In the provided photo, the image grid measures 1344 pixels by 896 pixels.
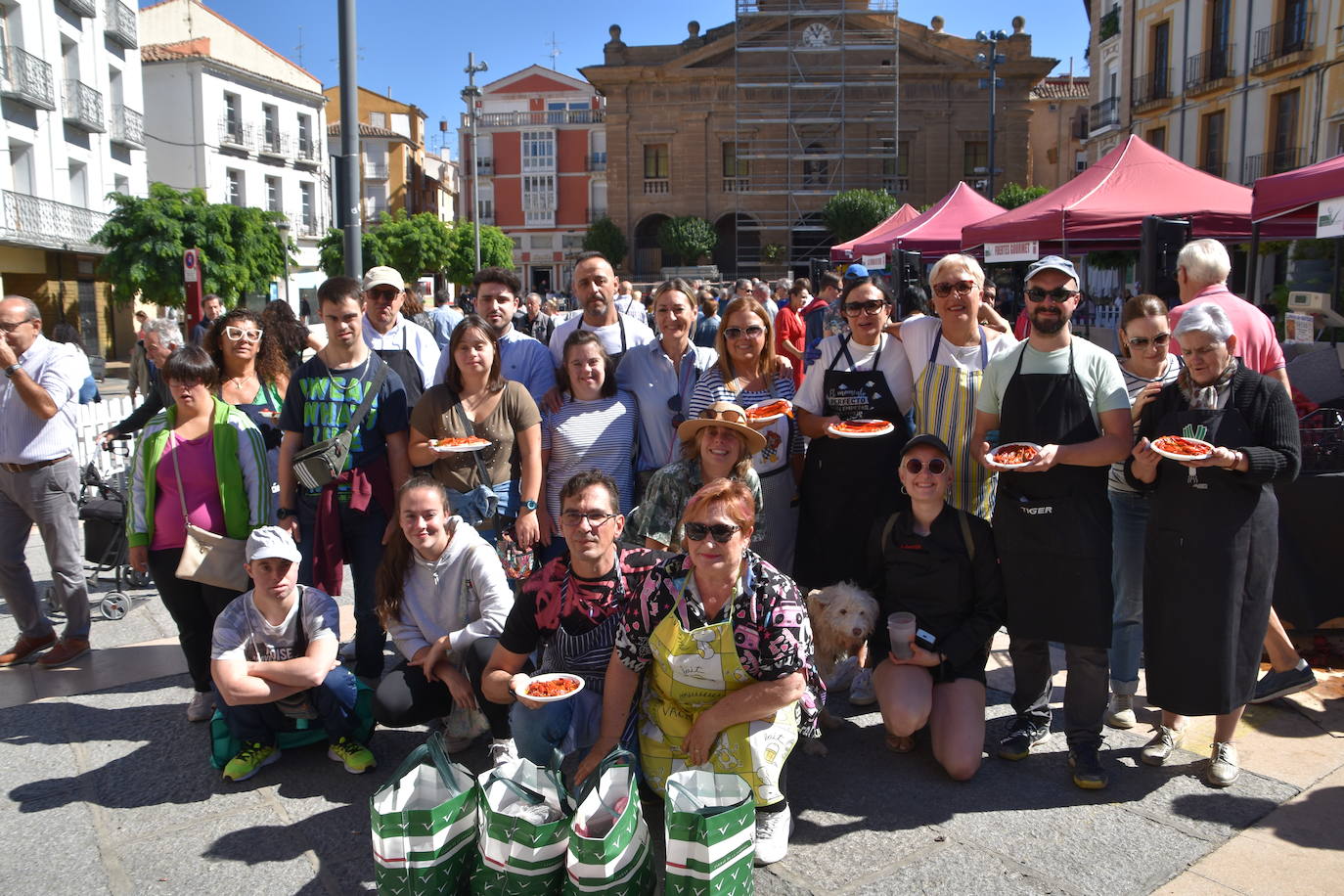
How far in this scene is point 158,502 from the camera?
14.2 ft

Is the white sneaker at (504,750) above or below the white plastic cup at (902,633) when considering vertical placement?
below

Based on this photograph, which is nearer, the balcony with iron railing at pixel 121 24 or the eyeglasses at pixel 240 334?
the eyeglasses at pixel 240 334

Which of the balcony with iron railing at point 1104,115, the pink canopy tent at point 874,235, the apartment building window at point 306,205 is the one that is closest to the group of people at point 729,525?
the pink canopy tent at point 874,235

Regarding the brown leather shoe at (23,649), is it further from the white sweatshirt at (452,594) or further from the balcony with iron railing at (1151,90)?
the balcony with iron railing at (1151,90)

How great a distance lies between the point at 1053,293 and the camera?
376 cm

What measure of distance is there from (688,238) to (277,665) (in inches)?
1682

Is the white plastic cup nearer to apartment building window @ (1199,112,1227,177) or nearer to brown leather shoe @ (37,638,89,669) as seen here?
brown leather shoe @ (37,638,89,669)

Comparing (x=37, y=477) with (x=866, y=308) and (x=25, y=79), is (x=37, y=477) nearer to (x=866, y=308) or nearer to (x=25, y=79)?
(x=866, y=308)

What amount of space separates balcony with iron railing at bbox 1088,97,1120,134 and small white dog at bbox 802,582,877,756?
3279 centimetres

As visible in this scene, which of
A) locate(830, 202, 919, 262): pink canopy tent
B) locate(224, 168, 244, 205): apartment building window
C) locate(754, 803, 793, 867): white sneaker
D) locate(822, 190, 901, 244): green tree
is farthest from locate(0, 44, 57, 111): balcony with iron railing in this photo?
locate(822, 190, 901, 244): green tree

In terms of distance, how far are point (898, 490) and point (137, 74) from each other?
1186 inches

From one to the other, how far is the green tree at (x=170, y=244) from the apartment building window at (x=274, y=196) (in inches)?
660

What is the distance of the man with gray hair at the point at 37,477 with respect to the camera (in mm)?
4828

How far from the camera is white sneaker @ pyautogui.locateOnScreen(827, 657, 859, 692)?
4605mm
